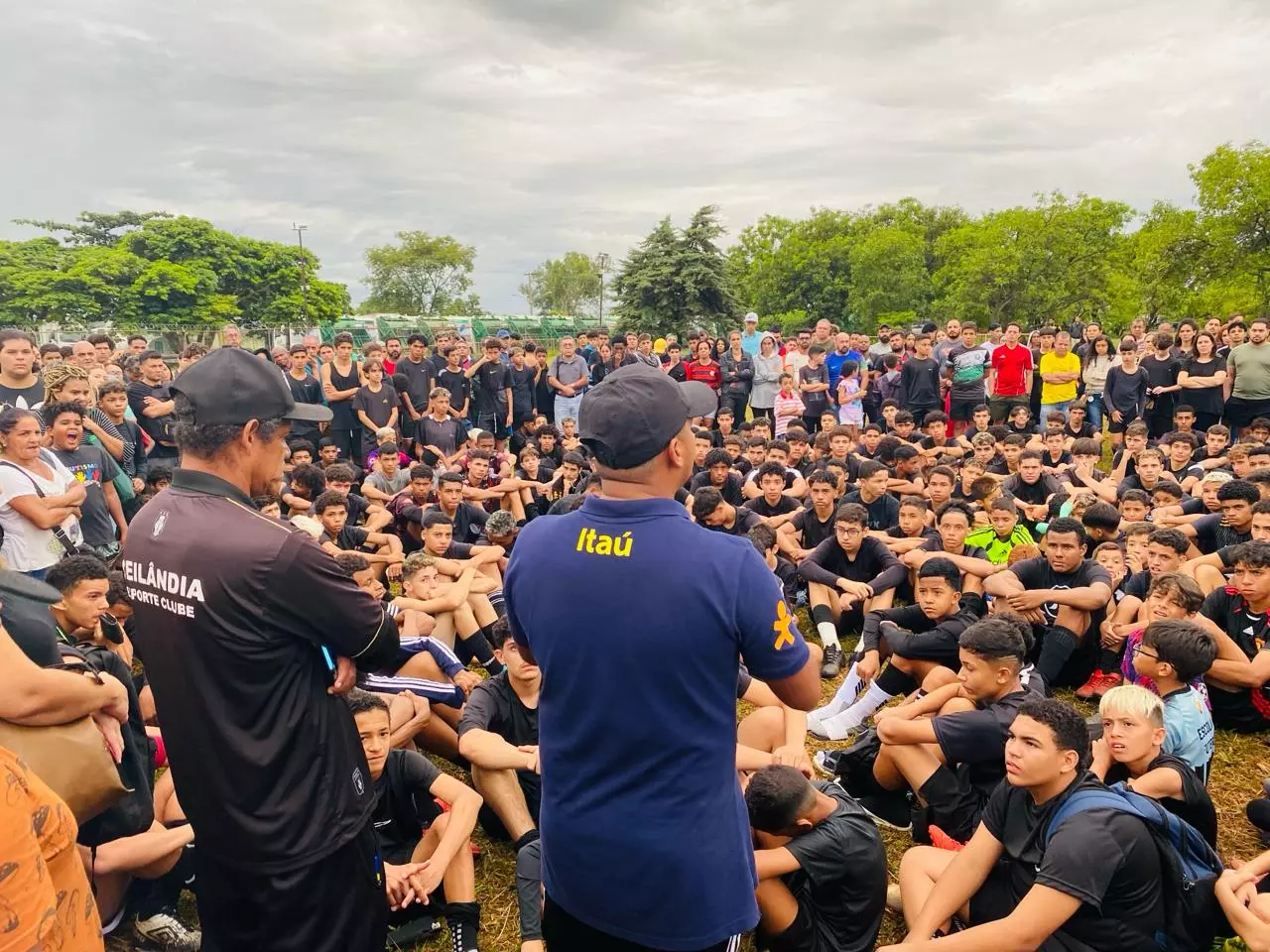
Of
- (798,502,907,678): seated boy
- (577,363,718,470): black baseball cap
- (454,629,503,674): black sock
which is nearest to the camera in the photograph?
(577,363,718,470): black baseball cap

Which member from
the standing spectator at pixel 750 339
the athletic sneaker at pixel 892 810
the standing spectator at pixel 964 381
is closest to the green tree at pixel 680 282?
the standing spectator at pixel 750 339

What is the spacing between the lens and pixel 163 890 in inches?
138

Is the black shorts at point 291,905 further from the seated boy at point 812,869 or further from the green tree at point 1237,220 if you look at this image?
the green tree at point 1237,220

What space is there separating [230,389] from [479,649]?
4124 mm

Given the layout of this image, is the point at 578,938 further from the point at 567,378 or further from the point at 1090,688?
the point at 567,378

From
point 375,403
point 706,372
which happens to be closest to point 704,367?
point 706,372

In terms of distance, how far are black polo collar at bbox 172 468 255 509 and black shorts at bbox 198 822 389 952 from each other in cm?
102

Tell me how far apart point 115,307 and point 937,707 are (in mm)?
51546

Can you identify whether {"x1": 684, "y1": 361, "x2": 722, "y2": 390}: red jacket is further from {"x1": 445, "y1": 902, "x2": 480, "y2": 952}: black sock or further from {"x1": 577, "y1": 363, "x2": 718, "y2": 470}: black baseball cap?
{"x1": 577, "y1": 363, "x2": 718, "y2": 470}: black baseball cap

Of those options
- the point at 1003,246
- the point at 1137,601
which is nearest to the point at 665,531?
the point at 1137,601

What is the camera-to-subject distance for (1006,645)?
3.75 meters

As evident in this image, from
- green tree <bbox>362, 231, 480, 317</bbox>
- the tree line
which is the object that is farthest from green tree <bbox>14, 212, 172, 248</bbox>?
green tree <bbox>362, 231, 480, 317</bbox>

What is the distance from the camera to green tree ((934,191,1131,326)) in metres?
42.7

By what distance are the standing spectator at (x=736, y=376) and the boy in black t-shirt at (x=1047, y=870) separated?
1023 cm
